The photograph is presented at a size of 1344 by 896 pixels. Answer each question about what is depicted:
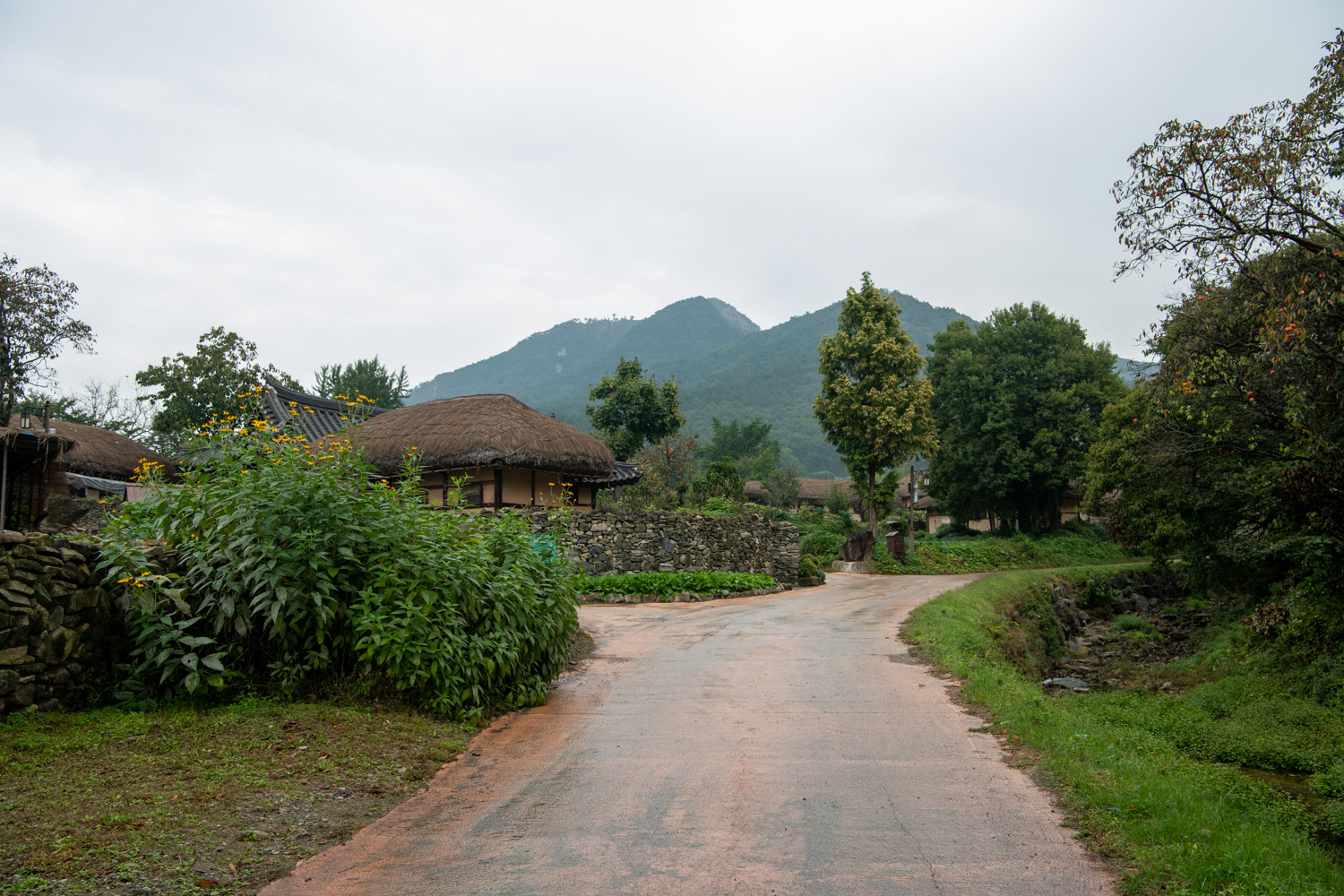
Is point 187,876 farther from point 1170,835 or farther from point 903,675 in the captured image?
point 903,675

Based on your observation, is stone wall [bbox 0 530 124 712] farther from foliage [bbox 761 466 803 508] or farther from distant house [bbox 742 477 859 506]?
foliage [bbox 761 466 803 508]

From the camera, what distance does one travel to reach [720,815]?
14.7 ft

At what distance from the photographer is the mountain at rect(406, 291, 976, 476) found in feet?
337

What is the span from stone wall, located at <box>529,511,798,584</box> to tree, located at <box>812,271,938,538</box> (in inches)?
313

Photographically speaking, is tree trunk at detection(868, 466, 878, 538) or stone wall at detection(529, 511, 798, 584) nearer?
stone wall at detection(529, 511, 798, 584)

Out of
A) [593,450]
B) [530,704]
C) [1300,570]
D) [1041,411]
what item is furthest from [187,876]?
[1041,411]

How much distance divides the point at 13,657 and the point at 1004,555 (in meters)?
34.3

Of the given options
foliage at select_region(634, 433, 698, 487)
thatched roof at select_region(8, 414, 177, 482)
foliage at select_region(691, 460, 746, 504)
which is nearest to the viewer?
thatched roof at select_region(8, 414, 177, 482)

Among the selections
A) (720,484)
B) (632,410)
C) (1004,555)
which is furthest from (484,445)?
(1004,555)

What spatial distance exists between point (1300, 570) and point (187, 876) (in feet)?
51.7

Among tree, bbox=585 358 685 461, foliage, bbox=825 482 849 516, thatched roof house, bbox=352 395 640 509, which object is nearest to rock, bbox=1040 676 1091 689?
thatched roof house, bbox=352 395 640 509

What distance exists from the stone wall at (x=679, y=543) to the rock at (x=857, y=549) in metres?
6.07

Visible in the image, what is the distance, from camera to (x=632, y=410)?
40.2 m

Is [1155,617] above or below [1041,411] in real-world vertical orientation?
below
